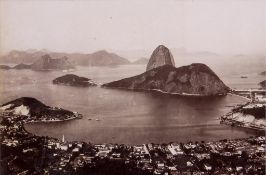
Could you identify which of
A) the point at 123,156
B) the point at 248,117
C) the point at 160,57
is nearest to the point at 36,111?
the point at 123,156

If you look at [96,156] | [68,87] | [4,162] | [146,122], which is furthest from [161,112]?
[4,162]

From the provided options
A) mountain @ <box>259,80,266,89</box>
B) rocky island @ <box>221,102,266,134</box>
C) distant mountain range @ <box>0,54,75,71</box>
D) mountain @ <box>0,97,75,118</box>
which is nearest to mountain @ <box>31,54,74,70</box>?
distant mountain range @ <box>0,54,75,71</box>

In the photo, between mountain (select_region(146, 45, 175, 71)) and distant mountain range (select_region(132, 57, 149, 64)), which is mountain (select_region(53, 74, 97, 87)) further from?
mountain (select_region(146, 45, 175, 71))

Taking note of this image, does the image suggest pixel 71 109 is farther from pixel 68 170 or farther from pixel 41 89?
pixel 68 170

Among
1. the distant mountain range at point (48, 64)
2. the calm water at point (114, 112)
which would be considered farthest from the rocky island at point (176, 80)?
the distant mountain range at point (48, 64)

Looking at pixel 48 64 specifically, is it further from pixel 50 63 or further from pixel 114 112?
pixel 114 112

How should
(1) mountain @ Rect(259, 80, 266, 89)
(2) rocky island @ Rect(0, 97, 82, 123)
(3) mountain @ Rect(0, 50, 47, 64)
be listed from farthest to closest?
1. (1) mountain @ Rect(259, 80, 266, 89)
2. (2) rocky island @ Rect(0, 97, 82, 123)
3. (3) mountain @ Rect(0, 50, 47, 64)
